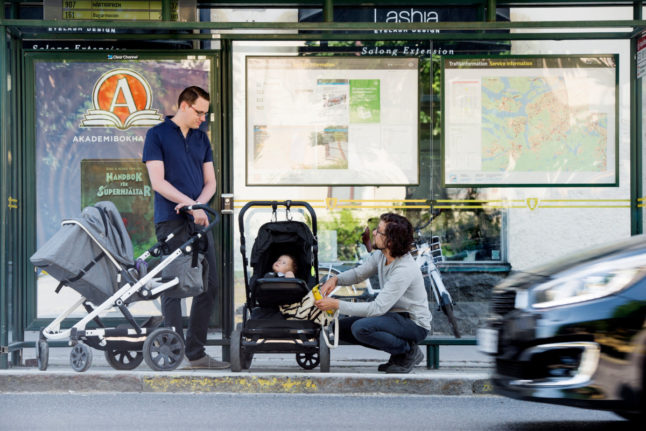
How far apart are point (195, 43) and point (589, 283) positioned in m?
4.83

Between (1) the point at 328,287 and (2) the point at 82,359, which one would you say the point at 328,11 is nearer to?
(1) the point at 328,287

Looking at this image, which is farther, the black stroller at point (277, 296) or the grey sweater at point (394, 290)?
the grey sweater at point (394, 290)

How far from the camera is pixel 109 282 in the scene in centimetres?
747

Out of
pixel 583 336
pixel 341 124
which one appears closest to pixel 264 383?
pixel 341 124

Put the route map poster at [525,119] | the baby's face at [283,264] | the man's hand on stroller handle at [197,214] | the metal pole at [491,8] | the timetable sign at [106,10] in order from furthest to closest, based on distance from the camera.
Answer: the route map poster at [525,119] < the timetable sign at [106,10] < the metal pole at [491,8] < the man's hand on stroller handle at [197,214] < the baby's face at [283,264]

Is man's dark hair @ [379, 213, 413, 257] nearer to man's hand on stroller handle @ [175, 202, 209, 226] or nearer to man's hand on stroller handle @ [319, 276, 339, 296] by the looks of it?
man's hand on stroller handle @ [319, 276, 339, 296]

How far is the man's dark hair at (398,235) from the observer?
294 inches

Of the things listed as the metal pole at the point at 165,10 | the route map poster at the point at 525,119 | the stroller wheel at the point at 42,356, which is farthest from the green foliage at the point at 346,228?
the stroller wheel at the point at 42,356

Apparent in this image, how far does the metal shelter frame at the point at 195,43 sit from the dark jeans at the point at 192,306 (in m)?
0.23

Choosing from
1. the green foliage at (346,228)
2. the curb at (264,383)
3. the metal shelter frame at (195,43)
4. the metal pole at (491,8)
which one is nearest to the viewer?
the curb at (264,383)

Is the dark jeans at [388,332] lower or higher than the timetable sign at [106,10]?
lower

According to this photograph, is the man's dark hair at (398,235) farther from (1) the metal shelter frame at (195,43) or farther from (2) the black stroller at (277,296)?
(1) the metal shelter frame at (195,43)

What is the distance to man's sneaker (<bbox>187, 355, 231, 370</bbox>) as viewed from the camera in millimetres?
7883

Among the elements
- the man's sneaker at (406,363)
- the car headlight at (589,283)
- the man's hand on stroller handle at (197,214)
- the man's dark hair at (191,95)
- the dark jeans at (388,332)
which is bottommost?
the man's sneaker at (406,363)
